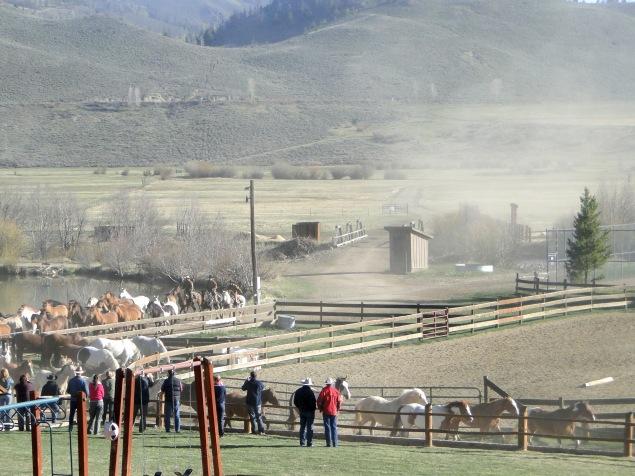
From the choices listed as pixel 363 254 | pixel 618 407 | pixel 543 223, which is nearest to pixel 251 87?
pixel 543 223

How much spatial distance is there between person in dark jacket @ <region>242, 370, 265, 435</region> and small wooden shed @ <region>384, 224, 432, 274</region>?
3106cm

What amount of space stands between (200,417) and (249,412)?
7.21 meters

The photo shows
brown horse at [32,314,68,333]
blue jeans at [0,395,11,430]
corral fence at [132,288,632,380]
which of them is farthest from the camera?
brown horse at [32,314,68,333]

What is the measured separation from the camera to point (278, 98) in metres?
152

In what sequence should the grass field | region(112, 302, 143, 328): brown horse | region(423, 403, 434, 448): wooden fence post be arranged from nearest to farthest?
the grass field < region(423, 403, 434, 448): wooden fence post < region(112, 302, 143, 328): brown horse

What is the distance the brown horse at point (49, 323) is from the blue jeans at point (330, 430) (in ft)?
48.1

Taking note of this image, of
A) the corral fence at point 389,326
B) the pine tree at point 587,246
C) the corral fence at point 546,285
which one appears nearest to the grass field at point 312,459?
the corral fence at point 389,326

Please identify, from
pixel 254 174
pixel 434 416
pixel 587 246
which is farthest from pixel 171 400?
pixel 254 174

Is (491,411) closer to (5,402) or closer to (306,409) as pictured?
(306,409)

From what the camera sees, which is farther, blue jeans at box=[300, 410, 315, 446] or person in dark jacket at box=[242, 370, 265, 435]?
person in dark jacket at box=[242, 370, 265, 435]

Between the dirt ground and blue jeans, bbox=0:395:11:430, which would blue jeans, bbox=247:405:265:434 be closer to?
blue jeans, bbox=0:395:11:430

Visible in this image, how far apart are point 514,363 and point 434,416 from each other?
9.08 metres

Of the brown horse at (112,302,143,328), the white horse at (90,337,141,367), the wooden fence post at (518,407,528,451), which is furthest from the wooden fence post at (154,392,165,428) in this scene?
the brown horse at (112,302,143,328)

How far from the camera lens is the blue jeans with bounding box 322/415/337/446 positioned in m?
18.3
